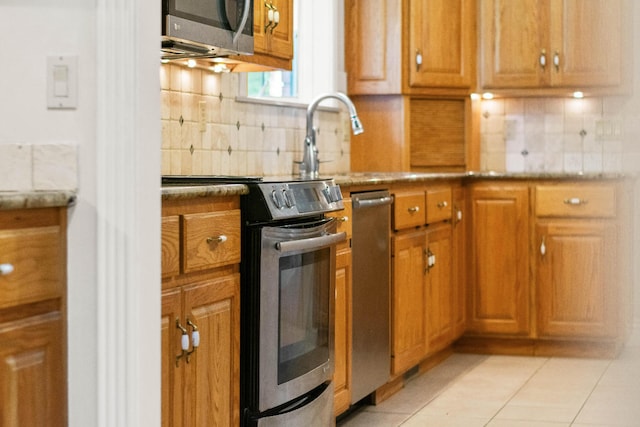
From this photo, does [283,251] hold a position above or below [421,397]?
above

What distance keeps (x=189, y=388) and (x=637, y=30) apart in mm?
2061

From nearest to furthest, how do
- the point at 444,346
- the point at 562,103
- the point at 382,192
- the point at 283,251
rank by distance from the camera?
the point at 283,251 < the point at 382,192 < the point at 444,346 < the point at 562,103

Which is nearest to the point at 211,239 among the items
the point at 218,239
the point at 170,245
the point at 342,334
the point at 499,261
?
the point at 218,239

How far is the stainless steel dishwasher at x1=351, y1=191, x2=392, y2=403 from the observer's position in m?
3.53

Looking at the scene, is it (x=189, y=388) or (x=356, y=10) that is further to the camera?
(x=356, y=10)

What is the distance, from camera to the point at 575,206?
4.82 meters

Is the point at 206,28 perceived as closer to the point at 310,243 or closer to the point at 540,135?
the point at 310,243

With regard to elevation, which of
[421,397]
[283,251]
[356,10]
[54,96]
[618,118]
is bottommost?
[421,397]

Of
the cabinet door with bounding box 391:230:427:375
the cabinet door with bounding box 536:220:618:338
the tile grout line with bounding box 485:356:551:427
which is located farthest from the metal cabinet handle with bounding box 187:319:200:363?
the cabinet door with bounding box 536:220:618:338

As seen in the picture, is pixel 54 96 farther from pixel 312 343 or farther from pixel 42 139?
pixel 312 343

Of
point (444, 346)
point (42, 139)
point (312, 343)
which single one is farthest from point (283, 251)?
point (444, 346)

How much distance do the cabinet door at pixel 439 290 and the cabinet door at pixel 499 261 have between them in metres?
0.31

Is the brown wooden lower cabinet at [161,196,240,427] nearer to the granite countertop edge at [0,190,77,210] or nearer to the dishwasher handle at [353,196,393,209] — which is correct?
the granite countertop edge at [0,190,77,210]

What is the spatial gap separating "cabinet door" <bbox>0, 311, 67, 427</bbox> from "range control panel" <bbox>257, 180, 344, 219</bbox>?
986mm
